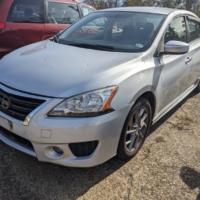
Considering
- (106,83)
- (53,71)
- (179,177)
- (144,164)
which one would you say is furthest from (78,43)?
(179,177)

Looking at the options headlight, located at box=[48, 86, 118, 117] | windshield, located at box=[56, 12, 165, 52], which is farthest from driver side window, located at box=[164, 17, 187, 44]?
headlight, located at box=[48, 86, 118, 117]

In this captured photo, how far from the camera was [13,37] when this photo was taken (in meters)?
4.50

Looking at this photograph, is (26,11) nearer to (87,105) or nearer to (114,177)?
(87,105)

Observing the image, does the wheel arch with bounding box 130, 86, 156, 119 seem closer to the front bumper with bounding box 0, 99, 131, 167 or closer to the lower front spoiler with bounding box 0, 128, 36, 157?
the front bumper with bounding box 0, 99, 131, 167

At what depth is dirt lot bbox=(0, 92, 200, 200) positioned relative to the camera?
223 centimetres

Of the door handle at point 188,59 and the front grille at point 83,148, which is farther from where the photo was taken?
the door handle at point 188,59

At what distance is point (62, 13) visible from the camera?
220 inches

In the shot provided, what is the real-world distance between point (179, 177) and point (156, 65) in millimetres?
1200

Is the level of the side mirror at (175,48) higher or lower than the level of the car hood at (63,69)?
higher

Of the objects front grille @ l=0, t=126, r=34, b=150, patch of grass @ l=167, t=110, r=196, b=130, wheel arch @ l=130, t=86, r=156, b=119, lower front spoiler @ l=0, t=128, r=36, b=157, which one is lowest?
patch of grass @ l=167, t=110, r=196, b=130

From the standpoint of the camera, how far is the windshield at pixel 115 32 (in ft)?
9.62

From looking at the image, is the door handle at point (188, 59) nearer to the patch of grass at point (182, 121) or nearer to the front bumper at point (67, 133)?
the patch of grass at point (182, 121)

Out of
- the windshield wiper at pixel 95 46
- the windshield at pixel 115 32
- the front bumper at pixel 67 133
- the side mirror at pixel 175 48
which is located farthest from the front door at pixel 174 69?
the front bumper at pixel 67 133

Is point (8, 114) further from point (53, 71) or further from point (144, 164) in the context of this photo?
point (144, 164)
